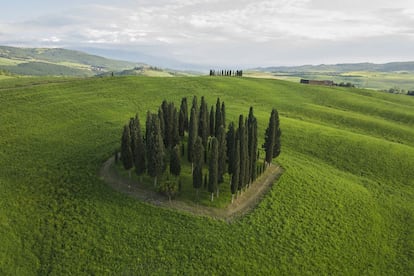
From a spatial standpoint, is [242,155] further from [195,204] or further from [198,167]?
[195,204]

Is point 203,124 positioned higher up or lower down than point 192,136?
higher up

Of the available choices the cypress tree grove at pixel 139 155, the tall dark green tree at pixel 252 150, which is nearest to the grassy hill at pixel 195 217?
the tall dark green tree at pixel 252 150

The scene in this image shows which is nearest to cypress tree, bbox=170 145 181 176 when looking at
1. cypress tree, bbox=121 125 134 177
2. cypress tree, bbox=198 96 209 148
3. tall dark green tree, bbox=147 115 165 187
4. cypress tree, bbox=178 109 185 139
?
tall dark green tree, bbox=147 115 165 187

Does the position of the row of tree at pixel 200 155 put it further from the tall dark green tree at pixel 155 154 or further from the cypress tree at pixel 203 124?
the cypress tree at pixel 203 124

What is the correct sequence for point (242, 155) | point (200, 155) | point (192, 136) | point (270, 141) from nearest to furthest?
point (200, 155) → point (242, 155) → point (192, 136) → point (270, 141)

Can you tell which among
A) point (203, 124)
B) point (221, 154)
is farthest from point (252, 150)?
point (203, 124)

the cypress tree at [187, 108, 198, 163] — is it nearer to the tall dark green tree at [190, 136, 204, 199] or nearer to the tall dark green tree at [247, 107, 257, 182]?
the tall dark green tree at [190, 136, 204, 199]
